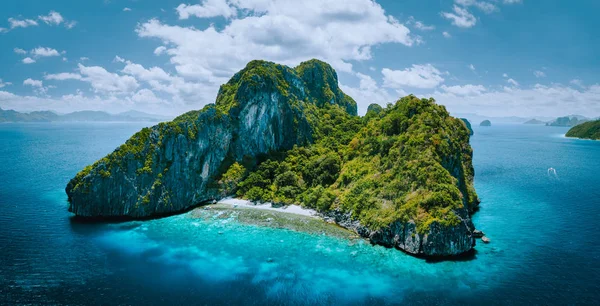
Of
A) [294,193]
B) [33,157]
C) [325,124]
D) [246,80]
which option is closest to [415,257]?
[294,193]

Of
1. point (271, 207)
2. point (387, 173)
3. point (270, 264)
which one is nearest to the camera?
point (270, 264)

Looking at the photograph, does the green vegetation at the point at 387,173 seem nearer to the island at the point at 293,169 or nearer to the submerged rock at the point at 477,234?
the island at the point at 293,169

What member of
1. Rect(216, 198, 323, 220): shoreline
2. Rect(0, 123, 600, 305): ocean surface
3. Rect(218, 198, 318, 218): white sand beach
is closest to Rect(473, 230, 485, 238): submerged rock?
Rect(0, 123, 600, 305): ocean surface

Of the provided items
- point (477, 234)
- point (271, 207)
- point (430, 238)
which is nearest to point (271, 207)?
point (271, 207)

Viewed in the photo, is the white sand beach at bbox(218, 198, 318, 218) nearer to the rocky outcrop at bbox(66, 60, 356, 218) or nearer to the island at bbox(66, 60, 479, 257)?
the island at bbox(66, 60, 479, 257)

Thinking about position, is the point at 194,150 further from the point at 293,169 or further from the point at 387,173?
the point at 387,173

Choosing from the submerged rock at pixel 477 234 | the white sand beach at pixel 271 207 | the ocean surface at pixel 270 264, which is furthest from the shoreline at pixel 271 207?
the submerged rock at pixel 477 234
